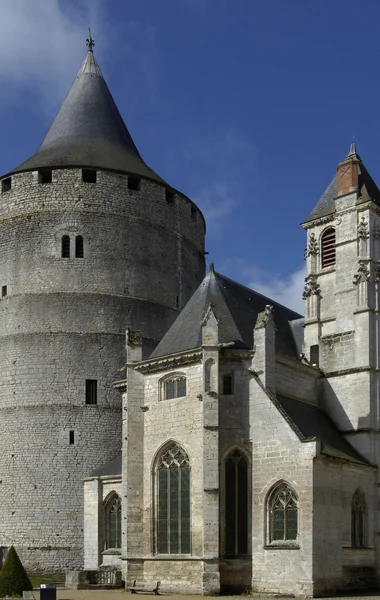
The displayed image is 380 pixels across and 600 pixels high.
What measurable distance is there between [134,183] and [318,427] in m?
15.2

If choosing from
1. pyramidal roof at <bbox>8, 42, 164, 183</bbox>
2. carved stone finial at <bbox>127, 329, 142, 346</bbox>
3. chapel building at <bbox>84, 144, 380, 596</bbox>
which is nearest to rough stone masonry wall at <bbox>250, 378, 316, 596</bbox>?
chapel building at <bbox>84, 144, 380, 596</bbox>

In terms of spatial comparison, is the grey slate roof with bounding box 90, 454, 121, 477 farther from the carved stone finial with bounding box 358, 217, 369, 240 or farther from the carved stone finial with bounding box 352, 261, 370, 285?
the carved stone finial with bounding box 358, 217, 369, 240

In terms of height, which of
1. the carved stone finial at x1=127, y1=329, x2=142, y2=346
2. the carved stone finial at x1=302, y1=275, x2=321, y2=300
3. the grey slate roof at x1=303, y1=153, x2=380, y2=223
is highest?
the grey slate roof at x1=303, y1=153, x2=380, y2=223

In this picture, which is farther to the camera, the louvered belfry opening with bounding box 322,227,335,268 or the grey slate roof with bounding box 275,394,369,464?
the louvered belfry opening with bounding box 322,227,335,268

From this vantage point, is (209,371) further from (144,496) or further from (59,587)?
(59,587)

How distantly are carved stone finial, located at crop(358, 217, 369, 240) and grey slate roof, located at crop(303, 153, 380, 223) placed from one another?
1.12 m

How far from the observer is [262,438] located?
2502cm

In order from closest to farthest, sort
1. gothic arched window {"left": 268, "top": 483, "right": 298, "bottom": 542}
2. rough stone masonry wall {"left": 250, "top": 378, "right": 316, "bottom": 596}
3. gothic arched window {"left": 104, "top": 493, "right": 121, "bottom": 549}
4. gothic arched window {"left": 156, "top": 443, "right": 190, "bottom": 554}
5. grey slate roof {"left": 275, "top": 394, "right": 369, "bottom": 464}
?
rough stone masonry wall {"left": 250, "top": 378, "right": 316, "bottom": 596} < gothic arched window {"left": 268, "top": 483, "right": 298, "bottom": 542} < gothic arched window {"left": 156, "top": 443, "right": 190, "bottom": 554} < grey slate roof {"left": 275, "top": 394, "right": 369, "bottom": 464} < gothic arched window {"left": 104, "top": 493, "right": 121, "bottom": 549}

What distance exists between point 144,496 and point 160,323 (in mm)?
11434

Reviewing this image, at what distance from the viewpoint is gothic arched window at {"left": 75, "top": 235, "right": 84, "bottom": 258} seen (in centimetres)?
3578

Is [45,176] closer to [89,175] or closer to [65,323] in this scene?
[89,175]

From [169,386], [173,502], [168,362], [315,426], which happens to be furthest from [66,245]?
[315,426]

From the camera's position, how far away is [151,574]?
2573cm

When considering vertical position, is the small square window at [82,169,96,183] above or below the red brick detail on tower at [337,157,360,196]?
above
